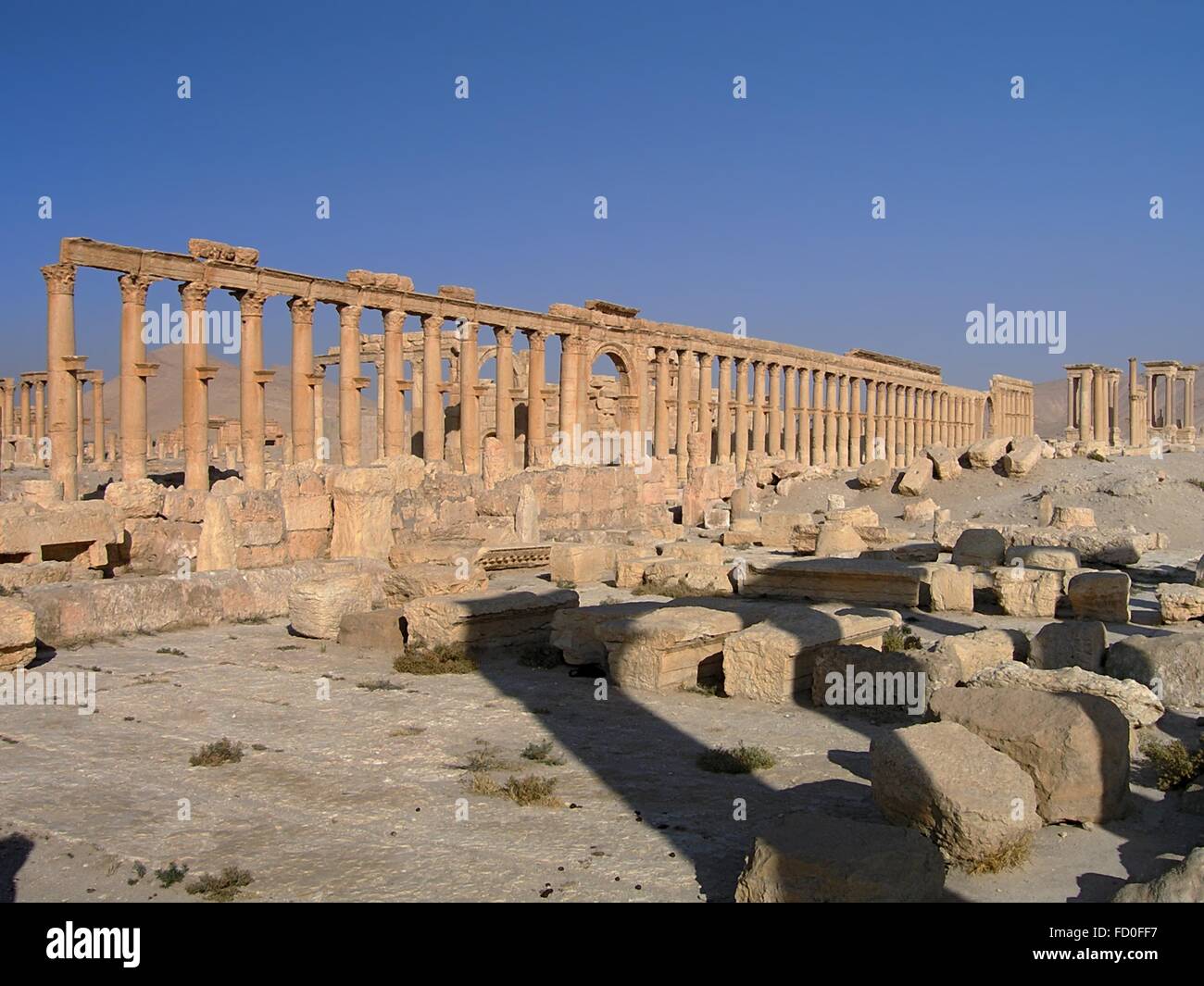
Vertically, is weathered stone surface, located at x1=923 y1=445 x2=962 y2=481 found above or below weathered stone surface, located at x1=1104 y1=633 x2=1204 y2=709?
above

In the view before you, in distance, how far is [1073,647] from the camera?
9039mm

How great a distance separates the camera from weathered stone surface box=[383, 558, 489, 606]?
11.9 metres

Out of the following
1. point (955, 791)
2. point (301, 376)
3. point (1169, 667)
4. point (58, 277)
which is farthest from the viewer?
point (301, 376)

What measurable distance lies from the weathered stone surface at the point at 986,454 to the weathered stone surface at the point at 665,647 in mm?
24425

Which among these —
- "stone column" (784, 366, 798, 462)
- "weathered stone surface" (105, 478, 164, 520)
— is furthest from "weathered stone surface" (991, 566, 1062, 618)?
"stone column" (784, 366, 798, 462)

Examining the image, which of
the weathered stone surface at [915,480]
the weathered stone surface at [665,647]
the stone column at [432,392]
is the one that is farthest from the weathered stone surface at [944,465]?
the weathered stone surface at [665,647]

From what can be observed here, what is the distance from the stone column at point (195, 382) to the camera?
24.5 meters

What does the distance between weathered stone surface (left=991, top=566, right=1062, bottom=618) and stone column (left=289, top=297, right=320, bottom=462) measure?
19348 millimetres

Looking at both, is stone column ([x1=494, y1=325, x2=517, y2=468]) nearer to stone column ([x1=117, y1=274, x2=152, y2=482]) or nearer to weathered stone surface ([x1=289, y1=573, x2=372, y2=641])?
stone column ([x1=117, y1=274, x2=152, y2=482])

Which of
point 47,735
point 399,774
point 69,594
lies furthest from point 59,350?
point 399,774

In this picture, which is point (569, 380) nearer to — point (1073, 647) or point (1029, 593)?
point (1029, 593)

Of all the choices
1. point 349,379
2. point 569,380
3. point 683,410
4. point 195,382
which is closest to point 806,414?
point 683,410

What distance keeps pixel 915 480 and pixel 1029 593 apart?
17815 mm

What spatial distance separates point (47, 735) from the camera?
750 centimetres
